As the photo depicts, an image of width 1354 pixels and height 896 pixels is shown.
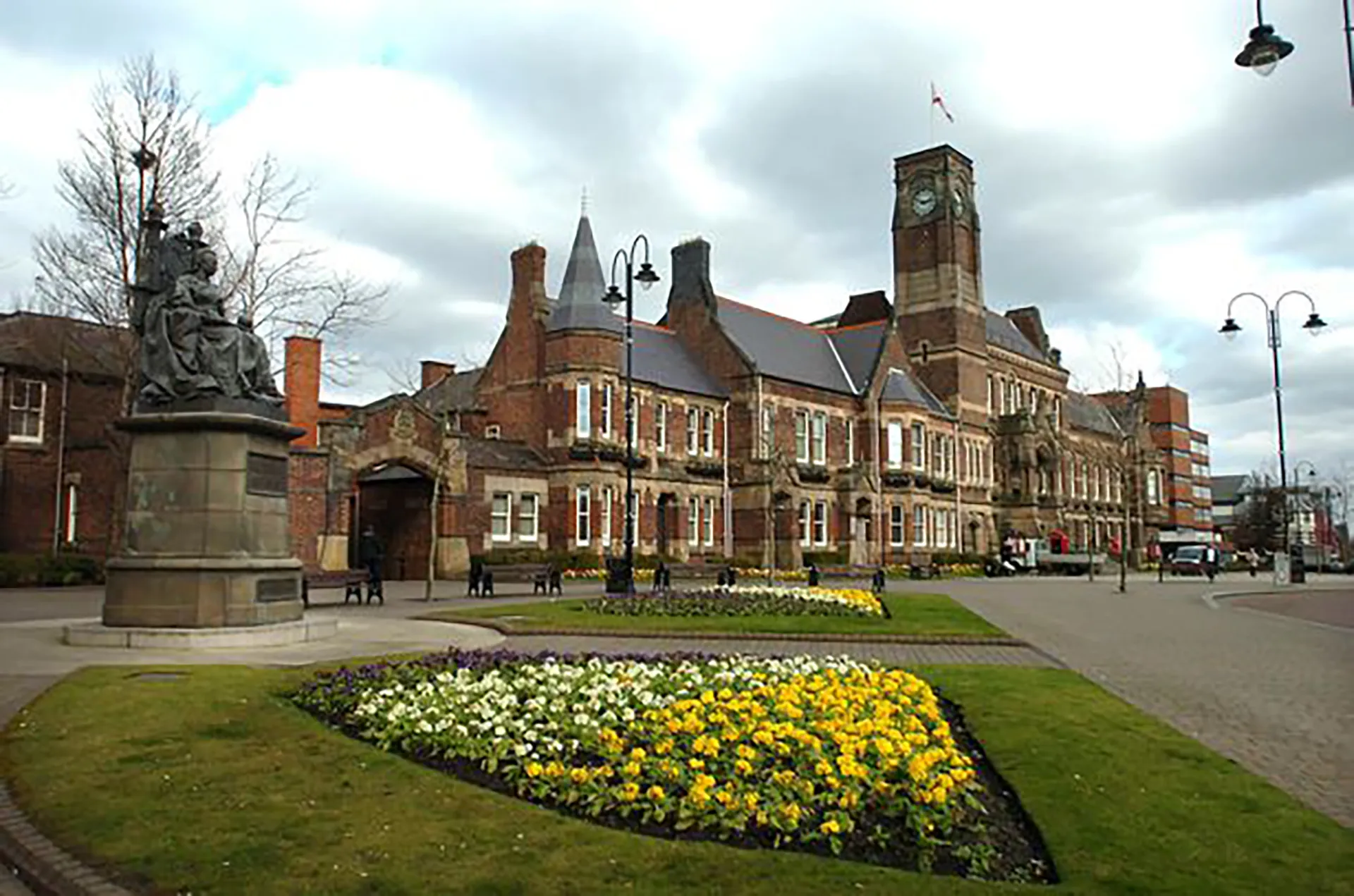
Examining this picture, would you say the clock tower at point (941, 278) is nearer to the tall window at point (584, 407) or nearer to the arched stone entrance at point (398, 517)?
the tall window at point (584, 407)

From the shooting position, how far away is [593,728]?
887 cm

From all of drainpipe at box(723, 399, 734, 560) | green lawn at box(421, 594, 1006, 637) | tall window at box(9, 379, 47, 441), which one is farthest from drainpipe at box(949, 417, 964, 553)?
tall window at box(9, 379, 47, 441)

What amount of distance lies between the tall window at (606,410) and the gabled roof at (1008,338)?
38.0 metres

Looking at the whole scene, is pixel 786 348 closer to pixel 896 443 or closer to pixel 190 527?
pixel 896 443

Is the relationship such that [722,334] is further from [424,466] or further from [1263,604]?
[1263,604]

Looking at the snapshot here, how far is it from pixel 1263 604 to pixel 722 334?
94.8 ft

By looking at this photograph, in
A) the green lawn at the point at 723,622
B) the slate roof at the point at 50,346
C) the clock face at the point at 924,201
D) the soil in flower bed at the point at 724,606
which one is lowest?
the green lawn at the point at 723,622

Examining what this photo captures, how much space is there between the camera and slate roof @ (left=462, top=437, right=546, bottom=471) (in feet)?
137

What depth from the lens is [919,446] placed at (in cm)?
6275

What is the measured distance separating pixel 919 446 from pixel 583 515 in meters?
25.4

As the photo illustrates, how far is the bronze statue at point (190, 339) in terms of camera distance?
50.7ft

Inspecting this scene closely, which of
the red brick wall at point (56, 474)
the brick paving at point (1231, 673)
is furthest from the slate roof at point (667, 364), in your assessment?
the brick paving at point (1231, 673)

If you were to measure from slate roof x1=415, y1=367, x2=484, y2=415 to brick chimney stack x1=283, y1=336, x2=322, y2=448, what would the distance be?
6.95 meters

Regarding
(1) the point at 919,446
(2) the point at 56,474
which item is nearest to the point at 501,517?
(2) the point at 56,474
